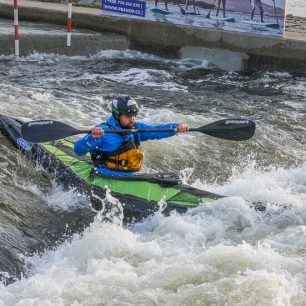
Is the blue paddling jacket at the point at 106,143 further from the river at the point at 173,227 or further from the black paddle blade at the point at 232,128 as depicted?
the black paddle blade at the point at 232,128

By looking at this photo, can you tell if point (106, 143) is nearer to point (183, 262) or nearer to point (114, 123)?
point (114, 123)

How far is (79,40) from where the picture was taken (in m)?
13.3

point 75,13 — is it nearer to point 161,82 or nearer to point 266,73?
point 161,82

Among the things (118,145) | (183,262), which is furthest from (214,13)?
(183,262)

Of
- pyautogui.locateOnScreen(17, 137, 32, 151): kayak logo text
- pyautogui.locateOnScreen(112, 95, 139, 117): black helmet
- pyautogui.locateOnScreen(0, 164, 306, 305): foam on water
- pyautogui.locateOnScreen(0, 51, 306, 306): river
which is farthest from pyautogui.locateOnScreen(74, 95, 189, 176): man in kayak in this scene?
pyautogui.locateOnScreen(17, 137, 32, 151): kayak logo text

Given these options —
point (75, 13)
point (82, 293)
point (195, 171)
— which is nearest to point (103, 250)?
point (82, 293)

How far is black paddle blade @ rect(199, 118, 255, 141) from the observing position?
7137 mm

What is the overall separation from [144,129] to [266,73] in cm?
662

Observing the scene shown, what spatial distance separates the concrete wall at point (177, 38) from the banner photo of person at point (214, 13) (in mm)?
131

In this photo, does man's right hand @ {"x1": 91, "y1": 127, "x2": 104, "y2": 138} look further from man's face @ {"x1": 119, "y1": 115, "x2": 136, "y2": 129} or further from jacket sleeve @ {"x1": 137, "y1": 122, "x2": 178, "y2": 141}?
jacket sleeve @ {"x1": 137, "y1": 122, "x2": 178, "y2": 141}

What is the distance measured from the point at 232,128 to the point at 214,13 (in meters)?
6.32

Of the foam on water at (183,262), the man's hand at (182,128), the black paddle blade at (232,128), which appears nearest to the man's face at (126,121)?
the man's hand at (182,128)

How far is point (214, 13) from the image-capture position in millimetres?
12992

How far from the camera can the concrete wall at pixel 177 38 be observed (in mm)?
12648
